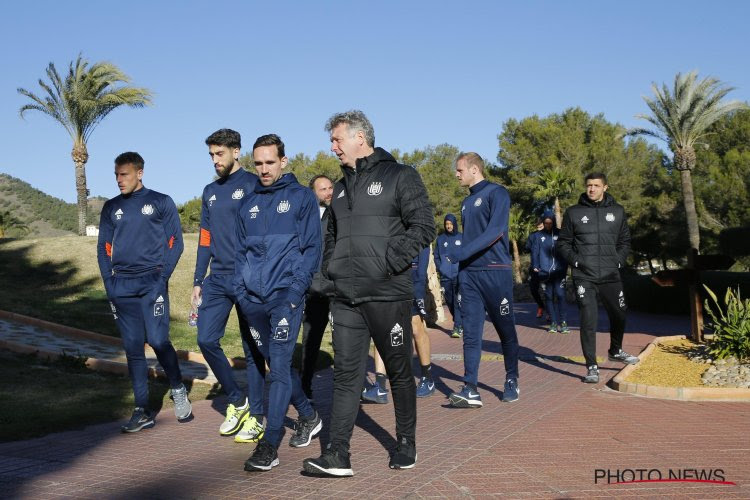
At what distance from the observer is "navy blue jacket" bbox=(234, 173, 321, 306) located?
527cm

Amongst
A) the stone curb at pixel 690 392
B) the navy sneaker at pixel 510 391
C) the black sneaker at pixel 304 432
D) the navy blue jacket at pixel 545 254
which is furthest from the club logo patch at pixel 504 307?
the navy blue jacket at pixel 545 254

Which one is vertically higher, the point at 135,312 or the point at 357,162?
the point at 357,162

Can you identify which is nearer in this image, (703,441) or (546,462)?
(546,462)

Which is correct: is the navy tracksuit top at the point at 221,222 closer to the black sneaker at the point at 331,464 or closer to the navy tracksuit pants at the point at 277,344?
the navy tracksuit pants at the point at 277,344

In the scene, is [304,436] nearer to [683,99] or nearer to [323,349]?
[323,349]

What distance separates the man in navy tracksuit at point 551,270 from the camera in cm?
1491

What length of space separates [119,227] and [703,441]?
471 cm

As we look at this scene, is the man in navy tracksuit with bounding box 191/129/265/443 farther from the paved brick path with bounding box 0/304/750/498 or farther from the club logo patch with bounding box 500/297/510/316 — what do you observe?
the club logo patch with bounding box 500/297/510/316

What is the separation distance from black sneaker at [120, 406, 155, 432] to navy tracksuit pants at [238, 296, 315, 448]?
166cm

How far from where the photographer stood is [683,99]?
36344 millimetres

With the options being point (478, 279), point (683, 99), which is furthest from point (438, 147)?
point (478, 279)

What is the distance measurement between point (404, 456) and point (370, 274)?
1.13 meters

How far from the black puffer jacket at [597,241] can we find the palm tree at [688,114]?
28.8m

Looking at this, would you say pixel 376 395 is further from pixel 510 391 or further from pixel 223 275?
pixel 223 275
